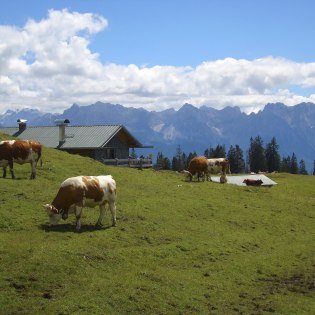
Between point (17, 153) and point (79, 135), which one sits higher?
point (79, 135)

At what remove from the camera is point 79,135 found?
6725cm

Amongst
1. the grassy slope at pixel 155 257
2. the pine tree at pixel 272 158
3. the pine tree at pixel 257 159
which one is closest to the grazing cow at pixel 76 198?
the grassy slope at pixel 155 257

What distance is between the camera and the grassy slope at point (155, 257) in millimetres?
15984

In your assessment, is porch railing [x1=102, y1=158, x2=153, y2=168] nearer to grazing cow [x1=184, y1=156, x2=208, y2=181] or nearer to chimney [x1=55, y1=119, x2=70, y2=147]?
chimney [x1=55, y1=119, x2=70, y2=147]

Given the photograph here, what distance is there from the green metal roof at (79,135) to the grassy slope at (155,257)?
103 feet

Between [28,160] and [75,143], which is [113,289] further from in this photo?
[75,143]

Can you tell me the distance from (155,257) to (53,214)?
16.1 feet

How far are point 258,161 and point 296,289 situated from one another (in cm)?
13690

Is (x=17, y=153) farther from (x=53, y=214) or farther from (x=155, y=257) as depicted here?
(x=155, y=257)

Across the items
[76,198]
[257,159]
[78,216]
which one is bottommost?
[78,216]

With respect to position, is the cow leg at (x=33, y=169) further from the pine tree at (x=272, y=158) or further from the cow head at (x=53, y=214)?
the pine tree at (x=272, y=158)

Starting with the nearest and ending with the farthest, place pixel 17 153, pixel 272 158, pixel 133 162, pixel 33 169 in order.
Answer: pixel 17 153 < pixel 33 169 < pixel 133 162 < pixel 272 158

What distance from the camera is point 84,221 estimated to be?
2356cm

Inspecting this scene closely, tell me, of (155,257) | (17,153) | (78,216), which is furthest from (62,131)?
(155,257)
